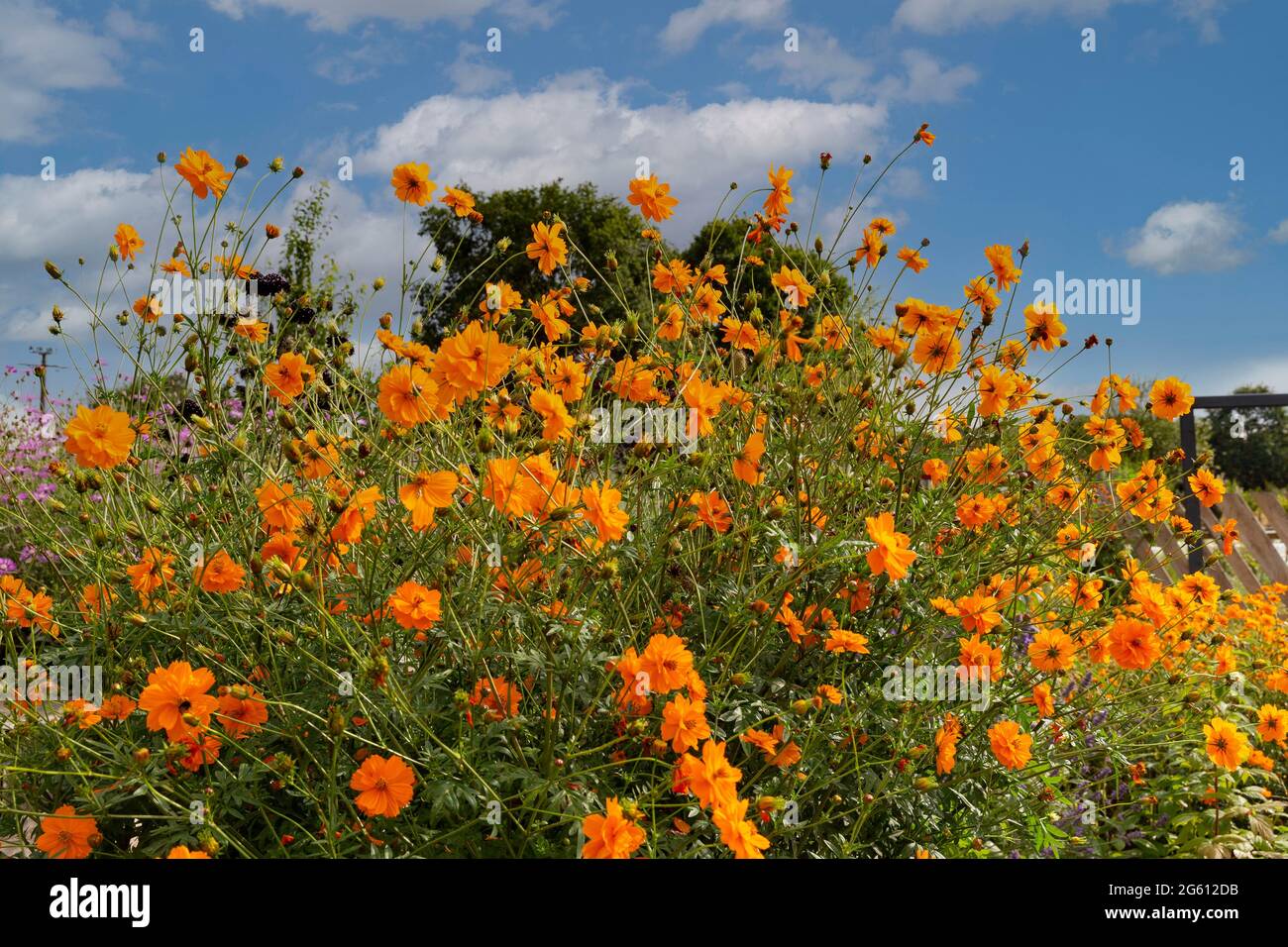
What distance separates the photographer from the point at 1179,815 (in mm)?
3521

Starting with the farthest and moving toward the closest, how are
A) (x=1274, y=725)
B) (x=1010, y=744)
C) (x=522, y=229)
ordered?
1. (x=522, y=229)
2. (x=1274, y=725)
3. (x=1010, y=744)

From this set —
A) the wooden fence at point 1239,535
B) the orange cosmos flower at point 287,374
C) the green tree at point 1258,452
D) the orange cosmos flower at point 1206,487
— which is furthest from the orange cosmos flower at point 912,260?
the green tree at point 1258,452

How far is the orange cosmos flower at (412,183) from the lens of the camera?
2.60m

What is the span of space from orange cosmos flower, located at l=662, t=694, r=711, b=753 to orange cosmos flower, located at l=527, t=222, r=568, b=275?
1440 millimetres

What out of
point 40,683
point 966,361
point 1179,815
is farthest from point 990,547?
point 40,683

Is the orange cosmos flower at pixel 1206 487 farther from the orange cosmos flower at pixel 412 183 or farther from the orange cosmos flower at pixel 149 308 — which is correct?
the orange cosmos flower at pixel 149 308

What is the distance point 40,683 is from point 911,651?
1915mm

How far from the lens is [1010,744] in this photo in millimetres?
2291

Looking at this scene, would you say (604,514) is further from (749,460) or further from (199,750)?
(199,750)

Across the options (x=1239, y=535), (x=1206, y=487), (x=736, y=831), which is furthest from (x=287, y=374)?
(x=1239, y=535)

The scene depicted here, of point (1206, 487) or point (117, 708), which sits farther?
point (1206, 487)

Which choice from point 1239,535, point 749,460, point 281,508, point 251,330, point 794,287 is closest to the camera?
point 281,508

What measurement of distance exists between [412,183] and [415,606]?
1.35m

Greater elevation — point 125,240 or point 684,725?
point 125,240
